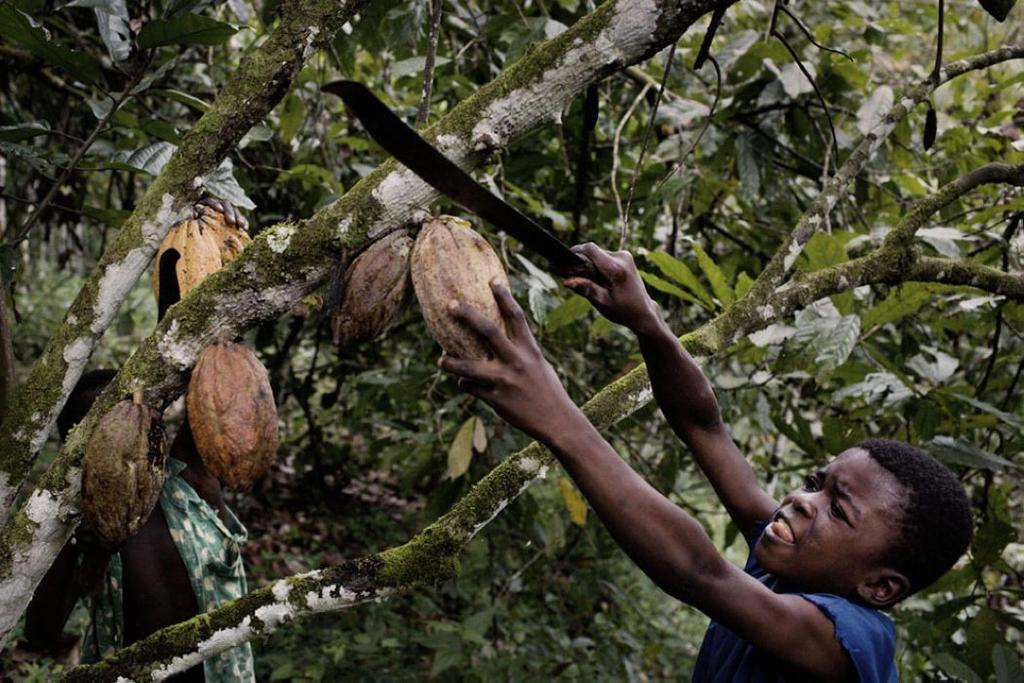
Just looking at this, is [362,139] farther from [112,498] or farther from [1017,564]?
[1017,564]

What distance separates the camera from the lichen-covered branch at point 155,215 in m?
0.97

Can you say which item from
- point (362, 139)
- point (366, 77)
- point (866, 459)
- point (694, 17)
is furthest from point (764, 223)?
point (694, 17)

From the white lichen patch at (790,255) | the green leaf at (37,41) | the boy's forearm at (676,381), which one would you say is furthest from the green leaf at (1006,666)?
the green leaf at (37,41)

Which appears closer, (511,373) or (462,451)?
(511,373)

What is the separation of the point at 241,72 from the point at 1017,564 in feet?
13.8

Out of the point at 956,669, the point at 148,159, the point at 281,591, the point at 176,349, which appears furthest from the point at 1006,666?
the point at 148,159

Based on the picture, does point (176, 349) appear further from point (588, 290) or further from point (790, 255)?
point (790, 255)

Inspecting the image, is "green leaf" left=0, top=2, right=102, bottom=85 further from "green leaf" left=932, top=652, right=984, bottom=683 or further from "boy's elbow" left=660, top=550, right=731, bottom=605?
"green leaf" left=932, top=652, right=984, bottom=683

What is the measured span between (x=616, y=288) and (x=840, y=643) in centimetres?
54

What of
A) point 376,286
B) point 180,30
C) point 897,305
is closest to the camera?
point 376,286

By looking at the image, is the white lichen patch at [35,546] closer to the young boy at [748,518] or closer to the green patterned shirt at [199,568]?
the young boy at [748,518]

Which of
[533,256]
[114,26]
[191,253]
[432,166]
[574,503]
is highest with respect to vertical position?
[114,26]

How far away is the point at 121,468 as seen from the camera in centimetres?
85

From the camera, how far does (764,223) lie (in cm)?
300
